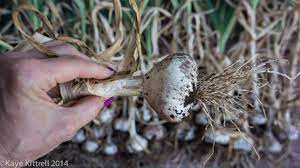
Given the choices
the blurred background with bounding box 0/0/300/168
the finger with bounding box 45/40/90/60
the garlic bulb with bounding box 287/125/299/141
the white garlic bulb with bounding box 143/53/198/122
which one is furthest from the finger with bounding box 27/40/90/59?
the garlic bulb with bounding box 287/125/299/141

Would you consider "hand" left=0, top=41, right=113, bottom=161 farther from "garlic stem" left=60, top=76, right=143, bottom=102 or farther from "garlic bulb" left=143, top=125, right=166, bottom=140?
"garlic bulb" left=143, top=125, right=166, bottom=140

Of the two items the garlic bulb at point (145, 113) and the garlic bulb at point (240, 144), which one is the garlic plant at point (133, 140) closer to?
the garlic bulb at point (145, 113)

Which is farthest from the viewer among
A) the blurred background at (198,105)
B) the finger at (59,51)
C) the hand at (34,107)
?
the blurred background at (198,105)

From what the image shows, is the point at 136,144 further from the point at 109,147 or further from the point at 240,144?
the point at 240,144

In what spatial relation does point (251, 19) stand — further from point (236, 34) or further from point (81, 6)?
point (81, 6)

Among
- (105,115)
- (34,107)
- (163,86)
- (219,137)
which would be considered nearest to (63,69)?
(34,107)

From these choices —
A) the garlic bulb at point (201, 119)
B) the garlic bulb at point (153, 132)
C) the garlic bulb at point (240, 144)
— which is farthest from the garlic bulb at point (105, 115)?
the garlic bulb at point (240, 144)

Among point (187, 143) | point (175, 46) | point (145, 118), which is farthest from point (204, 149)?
Result: point (175, 46)
